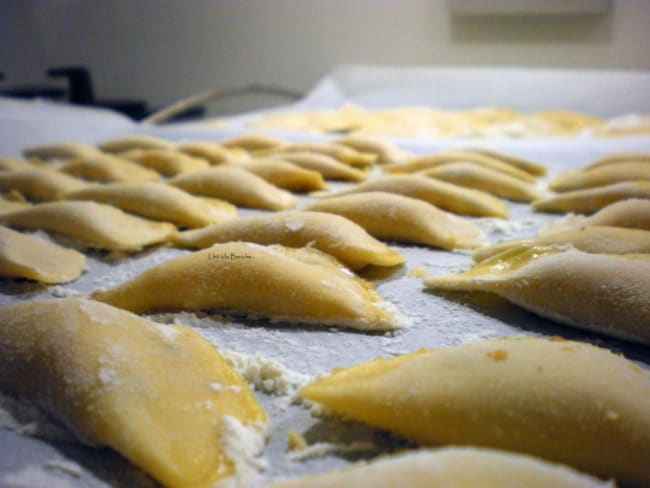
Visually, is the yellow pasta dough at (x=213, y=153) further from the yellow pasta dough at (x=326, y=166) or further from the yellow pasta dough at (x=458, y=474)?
the yellow pasta dough at (x=458, y=474)

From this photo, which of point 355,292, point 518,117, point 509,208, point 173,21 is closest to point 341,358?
point 355,292

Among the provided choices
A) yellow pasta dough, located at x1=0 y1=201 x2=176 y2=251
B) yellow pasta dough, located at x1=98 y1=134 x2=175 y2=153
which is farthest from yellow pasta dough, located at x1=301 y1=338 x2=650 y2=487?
yellow pasta dough, located at x1=98 y1=134 x2=175 y2=153

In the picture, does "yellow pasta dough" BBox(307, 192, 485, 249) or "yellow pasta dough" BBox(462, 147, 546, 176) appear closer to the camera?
"yellow pasta dough" BBox(307, 192, 485, 249)

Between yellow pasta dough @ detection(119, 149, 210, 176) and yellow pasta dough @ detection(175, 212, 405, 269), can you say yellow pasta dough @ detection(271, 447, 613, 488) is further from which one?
yellow pasta dough @ detection(119, 149, 210, 176)

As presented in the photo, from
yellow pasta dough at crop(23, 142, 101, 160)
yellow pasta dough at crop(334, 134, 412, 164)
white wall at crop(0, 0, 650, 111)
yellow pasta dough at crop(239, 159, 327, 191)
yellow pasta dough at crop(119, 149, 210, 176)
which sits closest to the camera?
yellow pasta dough at crop(239, 159, 327, 191)

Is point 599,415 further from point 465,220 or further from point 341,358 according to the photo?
point 465,220
